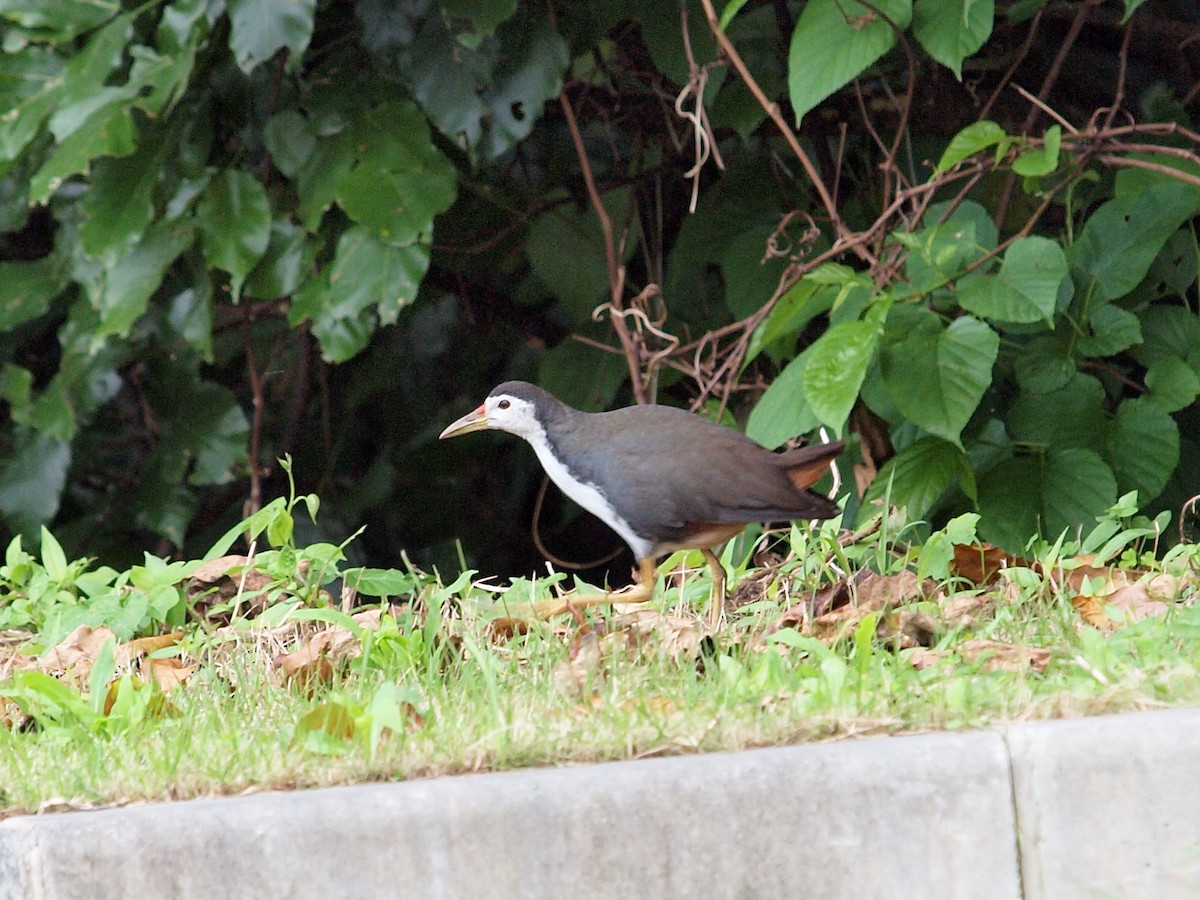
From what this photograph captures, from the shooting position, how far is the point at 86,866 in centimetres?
229

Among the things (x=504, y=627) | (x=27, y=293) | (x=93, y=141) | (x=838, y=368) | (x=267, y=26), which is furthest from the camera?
(x=27, y=293)

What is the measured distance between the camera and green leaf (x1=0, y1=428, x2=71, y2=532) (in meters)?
5.89

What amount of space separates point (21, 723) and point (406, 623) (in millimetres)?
827

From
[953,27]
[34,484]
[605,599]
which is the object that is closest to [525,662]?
[605,599]

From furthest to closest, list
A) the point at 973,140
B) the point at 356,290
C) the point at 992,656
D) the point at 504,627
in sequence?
the point at 356,290 → the point at 973,140 → the point at 504,627 → the point at 992,656

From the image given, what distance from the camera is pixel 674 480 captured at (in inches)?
→ 141

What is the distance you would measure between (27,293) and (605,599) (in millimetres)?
2975

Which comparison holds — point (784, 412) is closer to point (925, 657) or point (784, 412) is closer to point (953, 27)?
point (953, 27)

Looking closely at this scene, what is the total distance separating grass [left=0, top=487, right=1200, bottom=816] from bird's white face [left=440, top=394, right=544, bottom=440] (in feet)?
1.31

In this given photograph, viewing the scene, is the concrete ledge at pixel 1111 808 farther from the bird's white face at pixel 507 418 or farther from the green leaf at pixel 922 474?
the green leaf at pixel 922 474

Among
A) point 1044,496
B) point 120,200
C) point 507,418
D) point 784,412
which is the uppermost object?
point 120,200

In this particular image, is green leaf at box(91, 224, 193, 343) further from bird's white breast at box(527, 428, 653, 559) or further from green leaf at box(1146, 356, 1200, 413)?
green leaf at box(1146, 356, 1200, 413)

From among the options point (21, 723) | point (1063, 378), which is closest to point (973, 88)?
point (1063, 378)

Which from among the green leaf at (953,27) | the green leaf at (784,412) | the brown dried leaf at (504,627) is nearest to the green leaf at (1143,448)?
the green leaf at (784,412)
